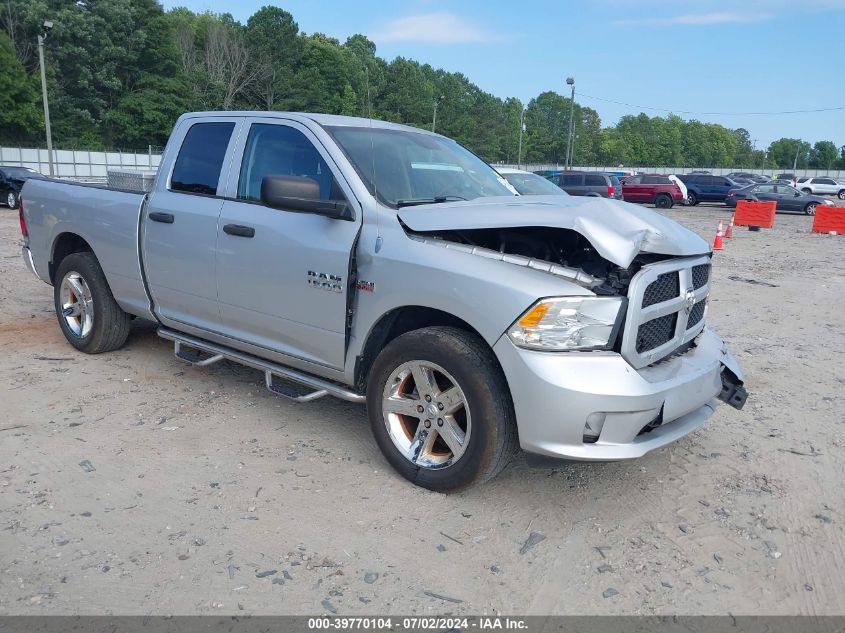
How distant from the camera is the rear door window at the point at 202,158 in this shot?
4.70 meters

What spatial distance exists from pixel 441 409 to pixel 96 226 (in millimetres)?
3510

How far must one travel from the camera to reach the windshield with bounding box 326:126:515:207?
405 centimetres

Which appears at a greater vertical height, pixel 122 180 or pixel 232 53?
pixel 232 53

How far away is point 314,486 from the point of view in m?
3.74

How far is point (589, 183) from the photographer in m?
26.5

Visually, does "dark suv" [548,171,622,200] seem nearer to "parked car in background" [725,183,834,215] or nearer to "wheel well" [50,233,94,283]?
"parked car in background" [725,183,834,215]

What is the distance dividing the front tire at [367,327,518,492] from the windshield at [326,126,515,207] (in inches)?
35.9

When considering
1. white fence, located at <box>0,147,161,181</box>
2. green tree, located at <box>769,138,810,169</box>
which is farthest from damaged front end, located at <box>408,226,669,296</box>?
green tree, located at <box>769,138,810,169</box>

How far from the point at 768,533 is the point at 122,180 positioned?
206 inches

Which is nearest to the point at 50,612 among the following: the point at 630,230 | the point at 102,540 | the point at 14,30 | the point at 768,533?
the point at 102,540

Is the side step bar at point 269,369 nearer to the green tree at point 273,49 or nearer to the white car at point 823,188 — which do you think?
the green tree at point 273,49

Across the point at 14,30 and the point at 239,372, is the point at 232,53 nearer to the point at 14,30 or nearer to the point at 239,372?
the point at 14,30

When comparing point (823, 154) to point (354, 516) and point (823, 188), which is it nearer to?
point (823, 188)

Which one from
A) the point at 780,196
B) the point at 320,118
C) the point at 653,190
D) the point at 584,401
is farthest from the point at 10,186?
the point at 780,196
